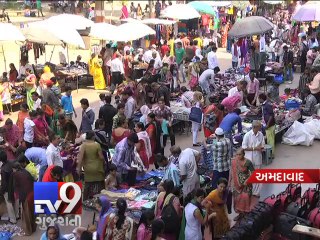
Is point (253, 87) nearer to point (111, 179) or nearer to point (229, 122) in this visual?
point (229, 122)

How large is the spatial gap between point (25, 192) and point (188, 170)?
2623 mm

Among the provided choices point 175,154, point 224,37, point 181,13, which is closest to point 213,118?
point 175,154

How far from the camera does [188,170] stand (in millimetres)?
9625

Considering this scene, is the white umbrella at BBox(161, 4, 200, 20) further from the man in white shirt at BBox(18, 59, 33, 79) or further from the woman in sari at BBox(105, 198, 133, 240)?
the woman in sari at BBox(105, 198, 133, 240)

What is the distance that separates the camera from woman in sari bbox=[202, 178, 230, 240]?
8406 millimetres

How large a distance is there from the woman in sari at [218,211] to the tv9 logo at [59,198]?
1.85 m

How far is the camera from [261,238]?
8445mm

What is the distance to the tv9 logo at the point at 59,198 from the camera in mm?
8516

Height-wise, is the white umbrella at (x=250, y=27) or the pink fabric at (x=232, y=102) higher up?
the white umbrella at (x=250, y=27)

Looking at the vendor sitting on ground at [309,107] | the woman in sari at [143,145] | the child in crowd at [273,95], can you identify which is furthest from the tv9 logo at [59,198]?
the child in crowd at [273,95]

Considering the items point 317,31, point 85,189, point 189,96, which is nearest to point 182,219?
point 85,189

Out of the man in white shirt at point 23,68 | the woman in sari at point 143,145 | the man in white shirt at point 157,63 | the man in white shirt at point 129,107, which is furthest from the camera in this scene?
the man in white shirt at point 157,63

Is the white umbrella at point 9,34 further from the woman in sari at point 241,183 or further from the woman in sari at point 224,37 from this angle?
the woman in sari at point 224,37
